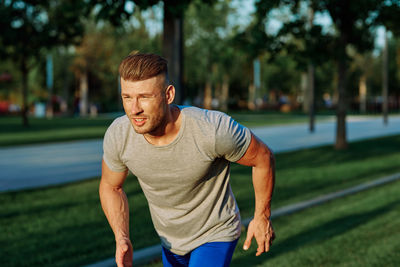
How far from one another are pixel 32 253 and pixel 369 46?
45.8ft

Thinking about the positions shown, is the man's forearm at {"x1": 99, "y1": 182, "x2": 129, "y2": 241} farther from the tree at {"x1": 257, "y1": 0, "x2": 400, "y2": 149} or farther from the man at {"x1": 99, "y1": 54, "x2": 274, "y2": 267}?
the tree at {"x1": 257, "y1": 0, "x2": 400, "y2": 149}

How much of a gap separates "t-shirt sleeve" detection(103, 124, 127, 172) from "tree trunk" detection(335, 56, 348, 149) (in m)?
14.5

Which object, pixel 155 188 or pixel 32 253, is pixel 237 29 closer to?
pixel 32 253

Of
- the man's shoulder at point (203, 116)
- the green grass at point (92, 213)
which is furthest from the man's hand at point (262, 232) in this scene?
the green grass at point (92, 213)

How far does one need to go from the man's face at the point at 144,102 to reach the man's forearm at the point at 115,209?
571mm

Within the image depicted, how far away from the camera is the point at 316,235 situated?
6609 mm

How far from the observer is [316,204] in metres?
8.44

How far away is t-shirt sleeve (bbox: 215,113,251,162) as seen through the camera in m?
2.81

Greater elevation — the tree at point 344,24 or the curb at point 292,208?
the tree at point 344,24

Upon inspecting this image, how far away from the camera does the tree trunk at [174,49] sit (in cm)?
994

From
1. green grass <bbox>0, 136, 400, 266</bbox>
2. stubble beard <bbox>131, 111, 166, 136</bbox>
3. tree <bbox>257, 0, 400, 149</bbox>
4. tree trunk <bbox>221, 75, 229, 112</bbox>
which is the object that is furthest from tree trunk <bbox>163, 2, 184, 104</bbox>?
tree trunk <bbox>221, 75, 229, 112</bbox>

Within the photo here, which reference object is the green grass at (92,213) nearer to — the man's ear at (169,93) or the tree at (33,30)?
the man's ear at (169,93)

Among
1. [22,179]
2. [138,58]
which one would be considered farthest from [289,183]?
[138,58]

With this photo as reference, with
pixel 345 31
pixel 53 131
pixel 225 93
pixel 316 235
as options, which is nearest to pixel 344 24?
pixel 345 31
